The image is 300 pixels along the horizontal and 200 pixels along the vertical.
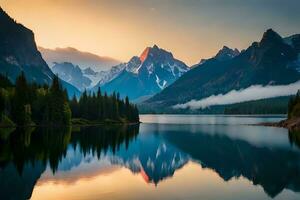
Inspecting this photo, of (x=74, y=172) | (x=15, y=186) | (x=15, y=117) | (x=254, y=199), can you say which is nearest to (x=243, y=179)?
(x=254, y=199)

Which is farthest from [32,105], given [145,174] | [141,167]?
[145,174]

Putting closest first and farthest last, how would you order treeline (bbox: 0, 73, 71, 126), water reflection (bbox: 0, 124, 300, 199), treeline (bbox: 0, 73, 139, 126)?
1. water reflection (bbox: 0, 124, 300, 199)
2. treeline (bbox: 0, 73, 139, 126)
3. treeline (bbox: 0, 73, 71, 126)

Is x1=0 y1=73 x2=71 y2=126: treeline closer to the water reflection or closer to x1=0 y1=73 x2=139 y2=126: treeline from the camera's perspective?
x1=0 y1=73 x2=139 y2=126: treeline

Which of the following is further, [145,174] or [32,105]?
[32,105]

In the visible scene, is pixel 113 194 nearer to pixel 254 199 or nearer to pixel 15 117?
pixel 254 199

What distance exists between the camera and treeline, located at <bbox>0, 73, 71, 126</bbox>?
16638 centimetres

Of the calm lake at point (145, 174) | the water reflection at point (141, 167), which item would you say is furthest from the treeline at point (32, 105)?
the calm lake at point (145, 174)

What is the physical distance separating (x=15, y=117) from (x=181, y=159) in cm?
10530

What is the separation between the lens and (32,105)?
183 meters

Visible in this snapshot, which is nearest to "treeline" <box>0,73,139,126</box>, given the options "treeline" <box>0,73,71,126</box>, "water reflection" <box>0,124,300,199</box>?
"treeline" <box>0,73,71,126</box>

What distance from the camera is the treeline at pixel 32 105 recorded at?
166375 millimetres

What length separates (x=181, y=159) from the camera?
78.2 meters

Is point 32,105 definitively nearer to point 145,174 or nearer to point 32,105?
point 32,105

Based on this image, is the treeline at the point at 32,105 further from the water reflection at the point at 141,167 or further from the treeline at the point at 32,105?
the water reflection at the point at 141,167
